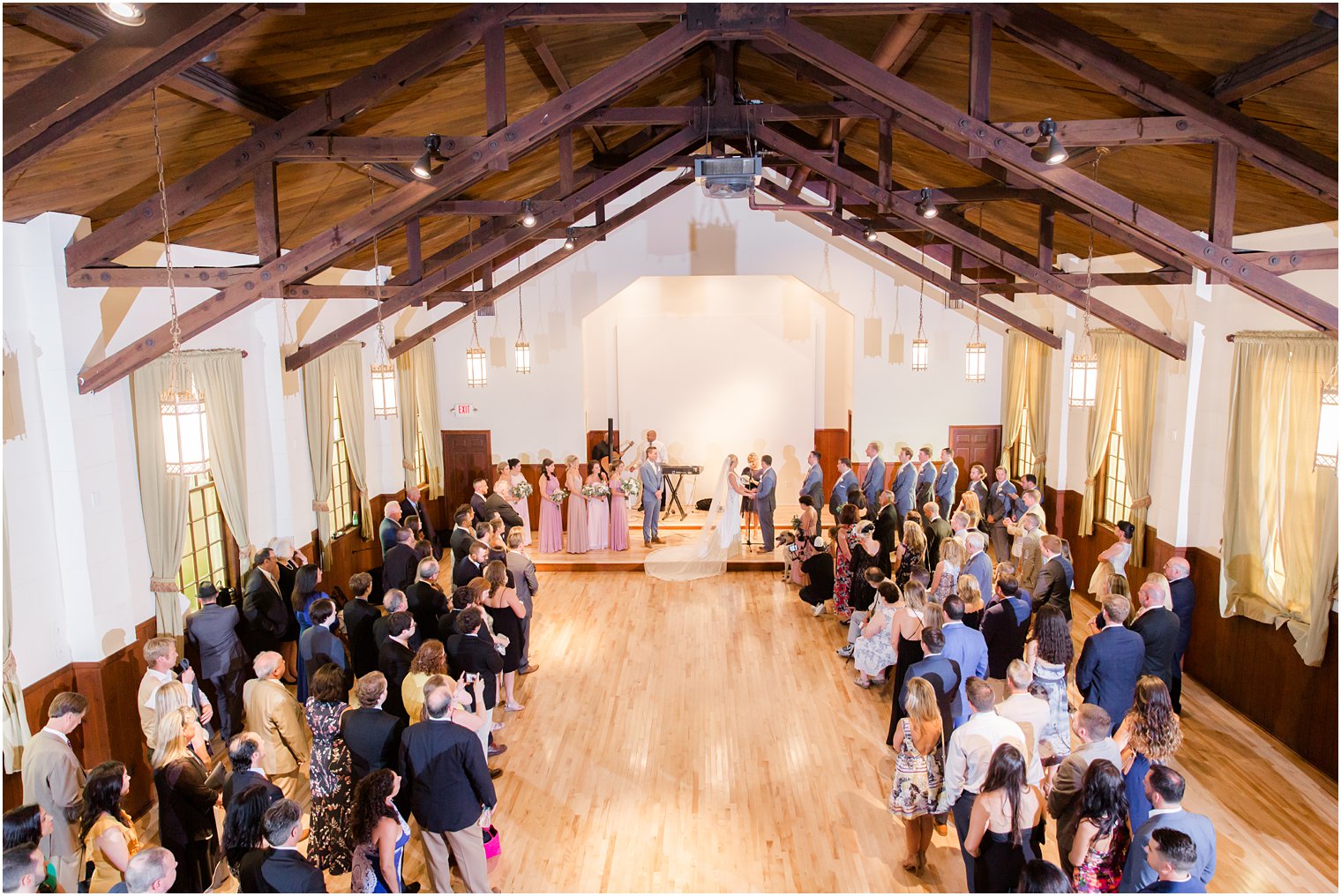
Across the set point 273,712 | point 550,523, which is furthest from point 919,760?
point 550,523

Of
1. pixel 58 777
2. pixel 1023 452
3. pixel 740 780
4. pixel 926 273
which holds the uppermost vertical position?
pixel 926 273

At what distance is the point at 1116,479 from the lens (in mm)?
9781

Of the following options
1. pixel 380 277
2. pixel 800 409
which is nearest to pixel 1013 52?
pixel 380 277

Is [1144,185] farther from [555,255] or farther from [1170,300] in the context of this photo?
[555,255]

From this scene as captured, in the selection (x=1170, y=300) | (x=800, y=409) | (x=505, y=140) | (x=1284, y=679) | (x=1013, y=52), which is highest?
(x=1013, y=52)

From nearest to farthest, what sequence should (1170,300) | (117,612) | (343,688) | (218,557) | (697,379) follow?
(343,688) → (117,612) → (218,557) → (1170,300) → (697,379)

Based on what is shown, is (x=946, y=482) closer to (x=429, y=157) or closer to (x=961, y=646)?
(x=961, y=646)

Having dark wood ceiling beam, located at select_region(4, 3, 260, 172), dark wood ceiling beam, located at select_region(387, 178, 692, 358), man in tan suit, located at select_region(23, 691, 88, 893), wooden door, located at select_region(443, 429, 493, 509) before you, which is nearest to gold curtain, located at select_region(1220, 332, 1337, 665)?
dark wood ceiling beam, located at select_region(387, 178, 692, 358)

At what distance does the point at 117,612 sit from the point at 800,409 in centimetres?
1056

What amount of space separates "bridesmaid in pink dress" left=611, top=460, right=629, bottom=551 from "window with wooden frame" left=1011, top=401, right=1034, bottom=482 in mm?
5579

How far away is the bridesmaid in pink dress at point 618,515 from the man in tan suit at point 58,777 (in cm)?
763

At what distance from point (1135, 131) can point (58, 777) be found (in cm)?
651

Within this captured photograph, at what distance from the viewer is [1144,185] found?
646cm

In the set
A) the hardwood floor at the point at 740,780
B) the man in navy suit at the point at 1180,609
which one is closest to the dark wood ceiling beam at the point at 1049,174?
the man in navy suit at the point at 1180,609
